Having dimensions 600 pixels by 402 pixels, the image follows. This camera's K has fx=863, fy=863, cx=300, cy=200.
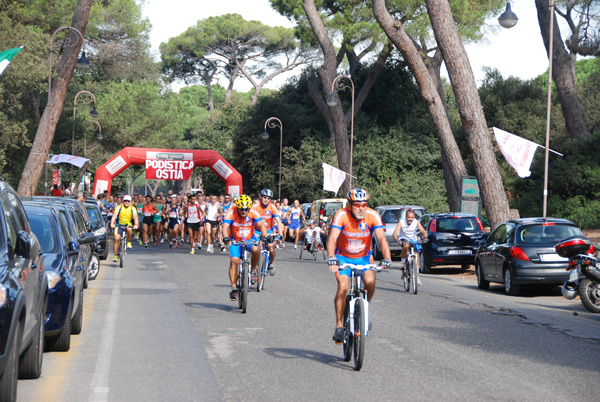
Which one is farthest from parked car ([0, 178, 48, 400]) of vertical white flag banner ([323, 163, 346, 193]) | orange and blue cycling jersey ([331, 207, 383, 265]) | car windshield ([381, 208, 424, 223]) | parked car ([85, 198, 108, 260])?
vertical white flag banner ([323, 163, 346, 193])

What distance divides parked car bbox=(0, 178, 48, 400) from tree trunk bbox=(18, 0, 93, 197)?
25.6 meters

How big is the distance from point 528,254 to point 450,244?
5.88m

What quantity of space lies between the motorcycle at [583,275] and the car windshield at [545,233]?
2680 mm

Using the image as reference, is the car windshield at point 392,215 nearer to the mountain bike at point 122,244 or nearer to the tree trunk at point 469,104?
the tree trunk at point 469,104

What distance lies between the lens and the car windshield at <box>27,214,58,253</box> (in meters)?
9.62

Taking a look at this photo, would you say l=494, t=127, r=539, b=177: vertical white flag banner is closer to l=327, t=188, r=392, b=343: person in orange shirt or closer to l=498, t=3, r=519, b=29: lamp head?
l=498, t=3, r=519, b=29: lamp head

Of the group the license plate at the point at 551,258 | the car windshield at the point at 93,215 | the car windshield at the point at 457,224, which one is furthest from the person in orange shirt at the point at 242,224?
the car windshield at the point at 93,215

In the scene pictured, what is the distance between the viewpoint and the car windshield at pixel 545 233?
16.2 m

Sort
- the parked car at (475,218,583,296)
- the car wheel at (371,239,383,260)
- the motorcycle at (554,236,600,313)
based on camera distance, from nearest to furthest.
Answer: the motorcycle at (554,236,600,313) → the parked car at (475,218,583,296) → the car wheel at (371,239,383,260)

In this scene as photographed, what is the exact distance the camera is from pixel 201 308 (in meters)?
13.0

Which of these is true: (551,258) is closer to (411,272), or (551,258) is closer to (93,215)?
(411,272)

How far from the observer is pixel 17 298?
563 centimetres

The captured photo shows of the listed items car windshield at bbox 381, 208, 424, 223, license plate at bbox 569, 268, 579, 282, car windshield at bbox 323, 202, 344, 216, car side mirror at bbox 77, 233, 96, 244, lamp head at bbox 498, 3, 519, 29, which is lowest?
license plate at bbox 569, 268, 579, 282

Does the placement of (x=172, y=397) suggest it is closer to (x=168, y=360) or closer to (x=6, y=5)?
(x=168, y=360)
